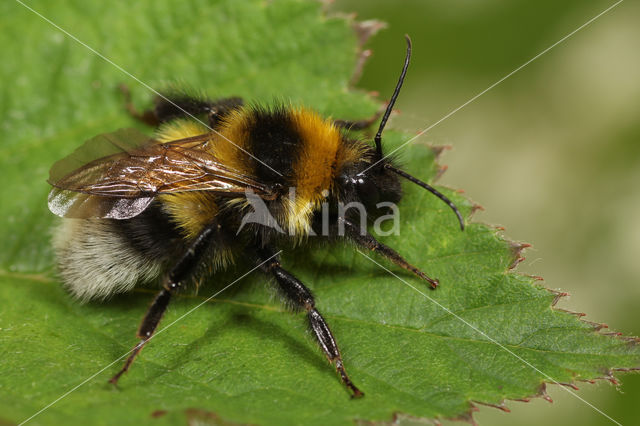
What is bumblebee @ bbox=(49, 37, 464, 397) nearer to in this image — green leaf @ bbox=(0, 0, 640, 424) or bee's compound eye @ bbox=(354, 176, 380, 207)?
bee's compound eye @ bbox=(354, 176, 380, 207)

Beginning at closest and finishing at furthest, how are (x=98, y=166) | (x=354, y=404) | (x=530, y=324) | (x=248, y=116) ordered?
(x=354, y=404) < (x=530, y=324) < (x=98, y=166) < (x=248, y=116)

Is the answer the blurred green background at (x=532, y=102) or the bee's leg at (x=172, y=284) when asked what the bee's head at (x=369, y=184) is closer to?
the bee's leg at (x=172, y=284)

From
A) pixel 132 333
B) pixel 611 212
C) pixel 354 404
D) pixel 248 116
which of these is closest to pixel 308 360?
pixel 354 404

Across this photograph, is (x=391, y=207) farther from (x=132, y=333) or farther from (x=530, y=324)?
(x=132, y=333)

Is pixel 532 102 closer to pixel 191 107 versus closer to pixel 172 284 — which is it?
pixel 191 107

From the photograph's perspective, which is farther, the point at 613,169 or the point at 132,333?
→ the point at 613,169

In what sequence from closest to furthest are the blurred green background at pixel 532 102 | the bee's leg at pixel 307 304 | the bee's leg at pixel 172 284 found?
the bee's leg at pixel 307 304, the bee's leg at pixel 172 284, the blurred green background at pixel 532 102

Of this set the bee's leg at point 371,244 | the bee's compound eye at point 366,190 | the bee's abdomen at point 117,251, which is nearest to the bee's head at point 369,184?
the bee's compound eye at point 366,190
